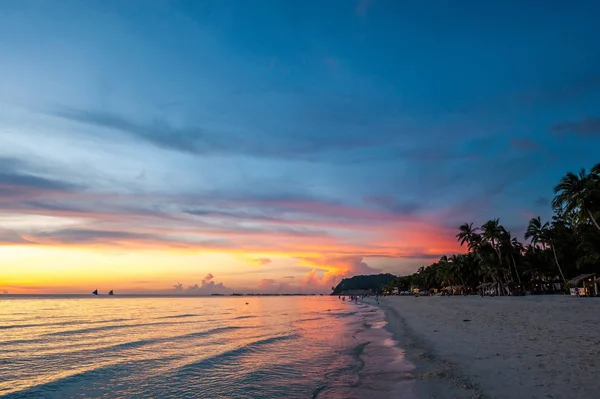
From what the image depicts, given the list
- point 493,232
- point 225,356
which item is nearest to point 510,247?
point 493,232

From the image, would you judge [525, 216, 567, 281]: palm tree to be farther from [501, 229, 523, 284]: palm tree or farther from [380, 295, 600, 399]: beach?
[380, 295, 600, 399]: beach

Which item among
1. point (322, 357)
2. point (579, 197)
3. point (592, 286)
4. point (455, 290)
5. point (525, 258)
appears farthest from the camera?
point (455, 290)

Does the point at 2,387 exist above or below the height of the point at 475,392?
below

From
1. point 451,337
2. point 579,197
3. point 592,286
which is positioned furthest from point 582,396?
point 592,286

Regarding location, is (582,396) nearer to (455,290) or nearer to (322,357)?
(322,357)

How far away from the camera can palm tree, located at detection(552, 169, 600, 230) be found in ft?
162

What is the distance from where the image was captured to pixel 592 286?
56.3m

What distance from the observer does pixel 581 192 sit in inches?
1956

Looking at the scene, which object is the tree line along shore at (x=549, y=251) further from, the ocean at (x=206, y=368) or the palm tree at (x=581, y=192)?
the ocean at (x=206, y=368)

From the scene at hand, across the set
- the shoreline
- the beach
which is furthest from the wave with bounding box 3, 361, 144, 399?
the beach

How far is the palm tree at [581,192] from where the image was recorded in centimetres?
4947

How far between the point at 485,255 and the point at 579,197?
49.1 metres

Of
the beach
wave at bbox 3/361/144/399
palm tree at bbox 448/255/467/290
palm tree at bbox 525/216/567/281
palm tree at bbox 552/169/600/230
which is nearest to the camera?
the beach

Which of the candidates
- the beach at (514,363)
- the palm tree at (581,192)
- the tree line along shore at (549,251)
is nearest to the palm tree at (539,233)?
the tree line along shore at (549,251)
